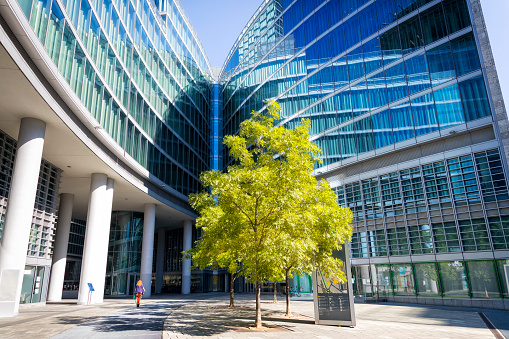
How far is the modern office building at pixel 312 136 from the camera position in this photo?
17844 mm

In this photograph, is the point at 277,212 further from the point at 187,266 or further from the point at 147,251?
the point at 187,266

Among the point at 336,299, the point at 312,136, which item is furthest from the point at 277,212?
the point at 312,136

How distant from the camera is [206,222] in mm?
20250

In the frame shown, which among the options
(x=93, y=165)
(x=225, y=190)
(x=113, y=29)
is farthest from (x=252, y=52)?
(x=225, y=190)

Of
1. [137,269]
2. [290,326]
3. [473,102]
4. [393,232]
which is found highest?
[473,102]

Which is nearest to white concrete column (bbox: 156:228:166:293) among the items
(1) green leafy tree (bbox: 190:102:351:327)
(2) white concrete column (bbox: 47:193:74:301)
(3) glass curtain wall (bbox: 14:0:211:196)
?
(3) glass curtain wall (bbox: 14:0:211:196)

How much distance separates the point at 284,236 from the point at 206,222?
28.7ft

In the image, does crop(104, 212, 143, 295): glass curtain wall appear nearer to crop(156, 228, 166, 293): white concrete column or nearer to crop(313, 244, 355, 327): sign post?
crop(156, 228, 166, 293): white concrete column

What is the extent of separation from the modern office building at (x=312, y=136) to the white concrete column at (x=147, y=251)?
0.53ft

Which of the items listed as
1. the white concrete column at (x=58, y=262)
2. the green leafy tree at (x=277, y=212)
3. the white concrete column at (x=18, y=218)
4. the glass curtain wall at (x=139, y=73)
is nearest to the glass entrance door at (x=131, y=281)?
the white concrete column at (x=58, y=262)

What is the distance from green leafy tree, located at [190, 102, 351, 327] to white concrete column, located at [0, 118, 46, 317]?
965 cm

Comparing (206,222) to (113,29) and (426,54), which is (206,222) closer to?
(113,29)

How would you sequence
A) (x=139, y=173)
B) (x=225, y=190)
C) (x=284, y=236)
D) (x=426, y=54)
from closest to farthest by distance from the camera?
1. (x=284, y=236)
2. (x=225, y=190)
3. (x=426, y=54)
4. (x=139, y=173)

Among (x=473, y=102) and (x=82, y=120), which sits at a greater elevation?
(x=473, y=102)
